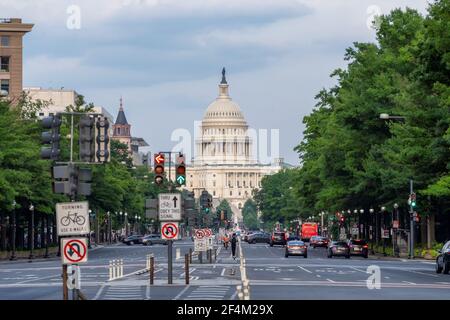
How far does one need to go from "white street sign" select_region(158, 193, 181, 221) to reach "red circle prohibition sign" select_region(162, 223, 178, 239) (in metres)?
0.25

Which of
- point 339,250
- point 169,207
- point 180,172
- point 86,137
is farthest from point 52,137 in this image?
point 339,250

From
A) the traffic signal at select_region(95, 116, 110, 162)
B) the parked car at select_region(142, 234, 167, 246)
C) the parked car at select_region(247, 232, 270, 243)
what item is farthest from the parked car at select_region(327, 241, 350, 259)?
the parked car at select_region(247, 232, 270, 243)

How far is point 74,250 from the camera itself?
1307 inches

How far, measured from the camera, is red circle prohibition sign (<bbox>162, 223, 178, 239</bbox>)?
172 feet

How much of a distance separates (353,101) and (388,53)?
691 cm

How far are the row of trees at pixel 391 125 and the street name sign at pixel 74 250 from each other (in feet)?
129

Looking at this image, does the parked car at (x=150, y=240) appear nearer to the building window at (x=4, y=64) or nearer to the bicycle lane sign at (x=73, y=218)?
the building window at (x=4, y=64)

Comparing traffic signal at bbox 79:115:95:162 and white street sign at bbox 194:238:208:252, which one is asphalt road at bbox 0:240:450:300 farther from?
white street sign at bbox 194:238:208:252

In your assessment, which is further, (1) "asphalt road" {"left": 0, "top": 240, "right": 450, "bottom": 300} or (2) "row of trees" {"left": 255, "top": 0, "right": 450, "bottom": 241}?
(2) "row of trees" {"left": 255, "top": 0, "right": 450, "bottom": 241}

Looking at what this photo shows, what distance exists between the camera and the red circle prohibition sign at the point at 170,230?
52406mm

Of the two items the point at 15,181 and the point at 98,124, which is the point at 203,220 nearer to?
the point at 15,181

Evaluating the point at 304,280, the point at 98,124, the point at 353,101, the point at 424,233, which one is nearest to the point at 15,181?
the point at 353,101

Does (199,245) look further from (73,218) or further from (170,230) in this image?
(73,218)

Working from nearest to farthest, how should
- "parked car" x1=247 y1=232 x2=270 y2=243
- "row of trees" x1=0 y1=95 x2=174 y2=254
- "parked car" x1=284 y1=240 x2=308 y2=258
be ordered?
"parked car" x1=284 y1=240 x2=308 y2=258 < "row of trees" x1=0 y1=95 x2=174 y2=254 < "parked car" x1=247 y1=232 x2=270 y2=243
